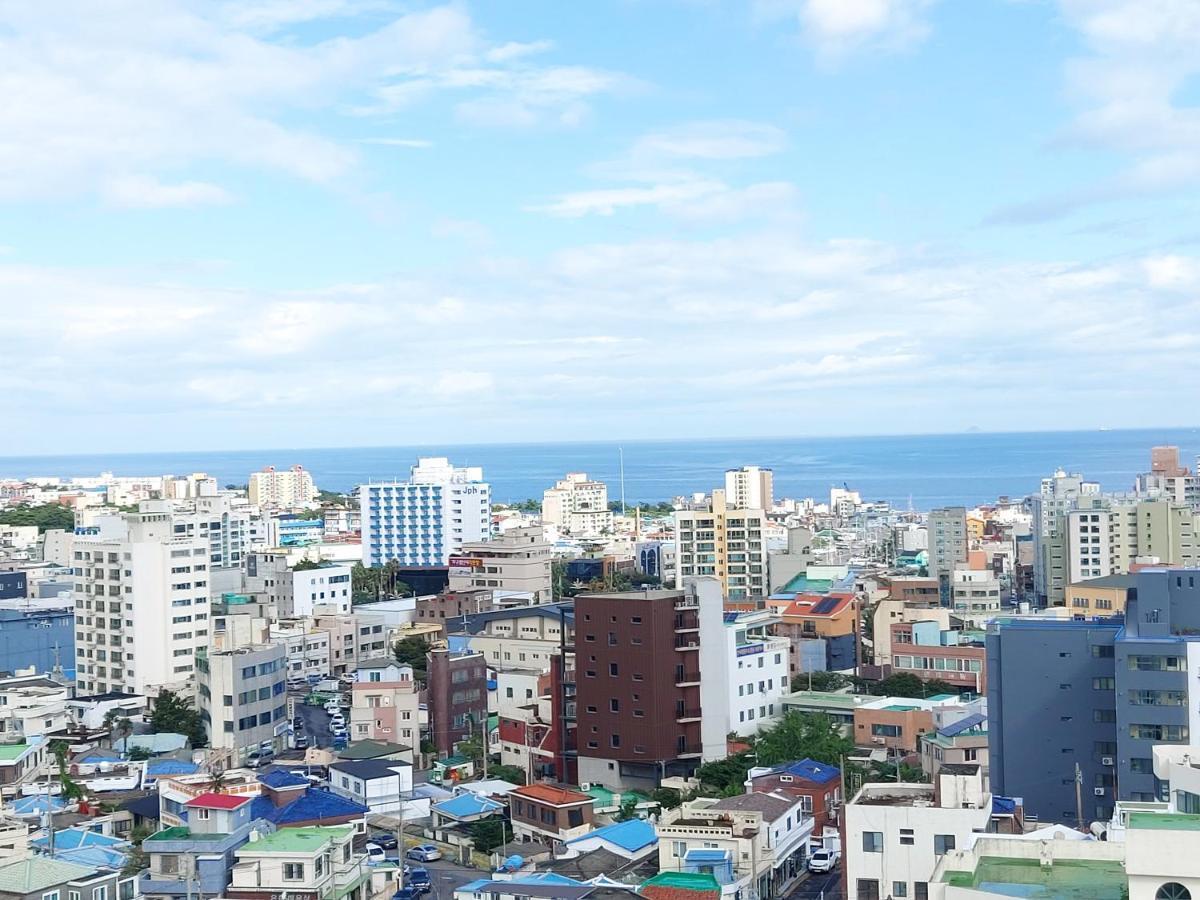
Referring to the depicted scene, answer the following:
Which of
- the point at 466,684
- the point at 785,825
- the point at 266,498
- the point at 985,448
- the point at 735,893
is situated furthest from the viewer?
the point at 985,448

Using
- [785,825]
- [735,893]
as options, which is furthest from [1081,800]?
[735,893]

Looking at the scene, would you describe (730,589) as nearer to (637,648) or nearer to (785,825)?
(637,648)

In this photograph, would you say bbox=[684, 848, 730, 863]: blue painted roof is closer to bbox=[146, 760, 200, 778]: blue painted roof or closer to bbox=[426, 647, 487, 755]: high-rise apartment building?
bbox=[146, 760, 200, 778]: blue painted roof

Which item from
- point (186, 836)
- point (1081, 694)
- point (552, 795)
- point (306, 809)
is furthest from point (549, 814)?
point (1081, 694)

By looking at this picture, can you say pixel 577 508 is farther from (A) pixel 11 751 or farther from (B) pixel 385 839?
(B) pixel 385 839

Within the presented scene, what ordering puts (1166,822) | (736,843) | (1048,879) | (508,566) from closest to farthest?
1. (1166,822)
2. (1048,879)
3. (736,843)
4. (508,566)
